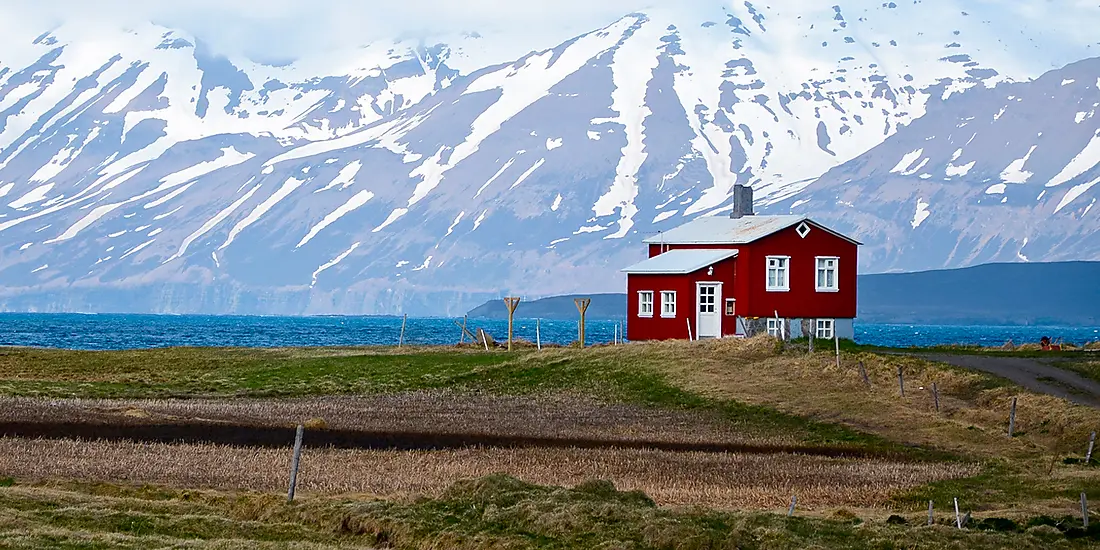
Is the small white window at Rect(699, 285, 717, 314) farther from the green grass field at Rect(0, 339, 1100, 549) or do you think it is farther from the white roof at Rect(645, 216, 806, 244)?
the green grass field at Rect(0, 339, 1100, 549)

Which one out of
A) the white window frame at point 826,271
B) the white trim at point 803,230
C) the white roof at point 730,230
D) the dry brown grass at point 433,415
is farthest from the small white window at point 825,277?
the dry brown grass at point 433,415

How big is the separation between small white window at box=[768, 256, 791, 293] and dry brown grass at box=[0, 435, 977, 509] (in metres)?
33.3

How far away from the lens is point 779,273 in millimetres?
70188

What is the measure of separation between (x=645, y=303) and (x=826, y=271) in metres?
8.16

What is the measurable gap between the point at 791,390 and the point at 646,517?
2705 cm

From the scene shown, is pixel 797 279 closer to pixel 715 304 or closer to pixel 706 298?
pixel 715 304

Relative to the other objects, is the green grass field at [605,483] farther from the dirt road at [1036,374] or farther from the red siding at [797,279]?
the red siding at [797,279]

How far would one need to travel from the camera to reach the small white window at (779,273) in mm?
70062

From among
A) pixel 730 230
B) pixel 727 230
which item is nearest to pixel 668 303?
pixel 730 230

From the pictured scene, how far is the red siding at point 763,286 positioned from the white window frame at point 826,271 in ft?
0.33

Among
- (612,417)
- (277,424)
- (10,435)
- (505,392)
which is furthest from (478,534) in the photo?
(505,392)

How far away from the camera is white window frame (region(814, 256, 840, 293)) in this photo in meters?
70.9

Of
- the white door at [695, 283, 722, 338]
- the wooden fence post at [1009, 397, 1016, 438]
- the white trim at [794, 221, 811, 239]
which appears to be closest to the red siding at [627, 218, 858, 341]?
the white trim at [794, 221, 811, 239]

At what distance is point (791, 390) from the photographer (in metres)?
48.2
